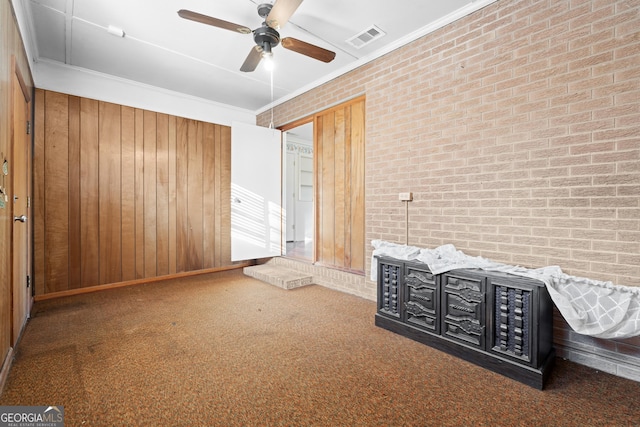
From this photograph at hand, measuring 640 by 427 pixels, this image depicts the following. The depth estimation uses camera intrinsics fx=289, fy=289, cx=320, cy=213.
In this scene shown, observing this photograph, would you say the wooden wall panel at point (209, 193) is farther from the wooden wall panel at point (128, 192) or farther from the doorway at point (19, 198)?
the doorway at point (19, 198)

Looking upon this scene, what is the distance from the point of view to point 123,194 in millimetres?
3832

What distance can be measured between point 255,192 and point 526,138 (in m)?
3.55

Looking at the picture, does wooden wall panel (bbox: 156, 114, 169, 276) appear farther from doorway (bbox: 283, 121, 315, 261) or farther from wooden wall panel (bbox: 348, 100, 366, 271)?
doorway (bbox: 283, 121, 315, 261)

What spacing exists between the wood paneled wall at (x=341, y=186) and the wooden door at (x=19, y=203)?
301 cm

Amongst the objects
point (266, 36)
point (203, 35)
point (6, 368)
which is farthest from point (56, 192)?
point (266, 36)

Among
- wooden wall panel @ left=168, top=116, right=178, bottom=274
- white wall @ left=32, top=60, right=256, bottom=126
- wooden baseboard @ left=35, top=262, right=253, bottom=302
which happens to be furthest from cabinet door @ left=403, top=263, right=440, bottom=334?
white wall @ left=32, top=60, right=256, bottom=126

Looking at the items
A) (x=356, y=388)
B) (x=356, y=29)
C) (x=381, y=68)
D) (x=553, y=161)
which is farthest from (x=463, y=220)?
(x=356, y=29)

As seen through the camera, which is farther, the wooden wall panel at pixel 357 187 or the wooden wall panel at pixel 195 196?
the wooden wall panel at pixel 195 196

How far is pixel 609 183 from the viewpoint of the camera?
6.14 ft

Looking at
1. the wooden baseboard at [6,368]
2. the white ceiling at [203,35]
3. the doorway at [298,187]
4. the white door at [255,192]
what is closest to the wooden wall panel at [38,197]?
the white ceiling at [203,35]

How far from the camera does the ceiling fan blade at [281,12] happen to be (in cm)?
198

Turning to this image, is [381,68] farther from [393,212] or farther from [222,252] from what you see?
[222,252]

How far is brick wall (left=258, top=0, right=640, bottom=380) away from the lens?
6.06 ft

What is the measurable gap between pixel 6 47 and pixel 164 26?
1.28 m
